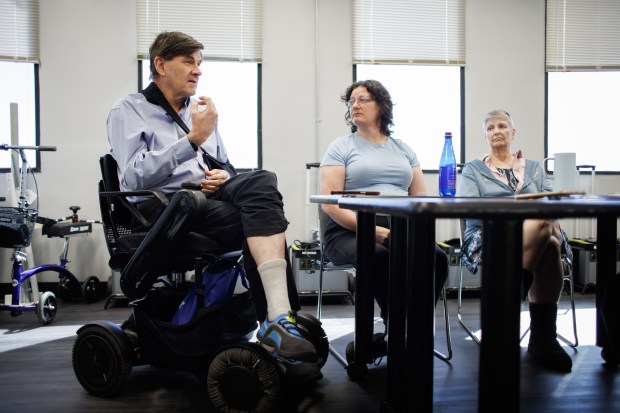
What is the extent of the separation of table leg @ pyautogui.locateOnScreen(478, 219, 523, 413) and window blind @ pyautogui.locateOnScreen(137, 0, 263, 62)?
11.1ft

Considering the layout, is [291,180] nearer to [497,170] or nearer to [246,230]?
[497,170]

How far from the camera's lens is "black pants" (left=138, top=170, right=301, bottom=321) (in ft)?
5.18

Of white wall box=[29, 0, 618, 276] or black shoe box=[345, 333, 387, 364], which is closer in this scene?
black shoe box=[345, 333, 387, 364]

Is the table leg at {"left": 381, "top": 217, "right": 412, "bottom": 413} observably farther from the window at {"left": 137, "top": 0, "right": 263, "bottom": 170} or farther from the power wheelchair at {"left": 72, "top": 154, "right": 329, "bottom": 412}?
the window at {"left": 137, "top": 0, "right": 263, "bottom": 170}

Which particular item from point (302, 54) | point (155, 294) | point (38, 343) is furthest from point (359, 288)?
point (302, 54)

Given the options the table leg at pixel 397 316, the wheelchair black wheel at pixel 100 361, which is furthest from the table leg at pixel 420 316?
the wheelchair black wheel at pixel 100 361

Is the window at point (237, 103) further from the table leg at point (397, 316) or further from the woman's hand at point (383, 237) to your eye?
the table leg at point (397, 316)

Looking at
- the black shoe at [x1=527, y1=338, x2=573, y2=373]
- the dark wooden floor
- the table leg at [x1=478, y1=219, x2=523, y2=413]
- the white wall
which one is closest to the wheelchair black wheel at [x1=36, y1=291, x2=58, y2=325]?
the dark wooden floor

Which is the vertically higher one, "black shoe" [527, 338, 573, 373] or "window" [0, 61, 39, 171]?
"window" [0, 61, 39, 171]

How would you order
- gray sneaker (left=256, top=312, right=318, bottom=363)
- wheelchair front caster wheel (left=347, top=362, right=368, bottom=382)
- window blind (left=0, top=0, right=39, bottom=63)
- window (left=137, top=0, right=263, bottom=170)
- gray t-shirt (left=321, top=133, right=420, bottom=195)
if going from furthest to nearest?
window (left=137, top=0, right=263, bottom=170) < window blind (left=0, top=0, right=39, bottom=63) < gray t-shirt (left=321, top=133, right=420, bottom=195) < wheelchair front caster wheel (left=347, top=362, right=368, bottom=382) < gray sneaker (left=256, top=312, right=318, bottom=363)

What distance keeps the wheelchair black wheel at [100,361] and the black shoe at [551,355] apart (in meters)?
1.59

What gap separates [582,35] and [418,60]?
1.40 metres

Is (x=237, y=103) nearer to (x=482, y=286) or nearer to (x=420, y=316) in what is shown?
(x=420, y=316)

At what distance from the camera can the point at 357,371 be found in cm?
185
